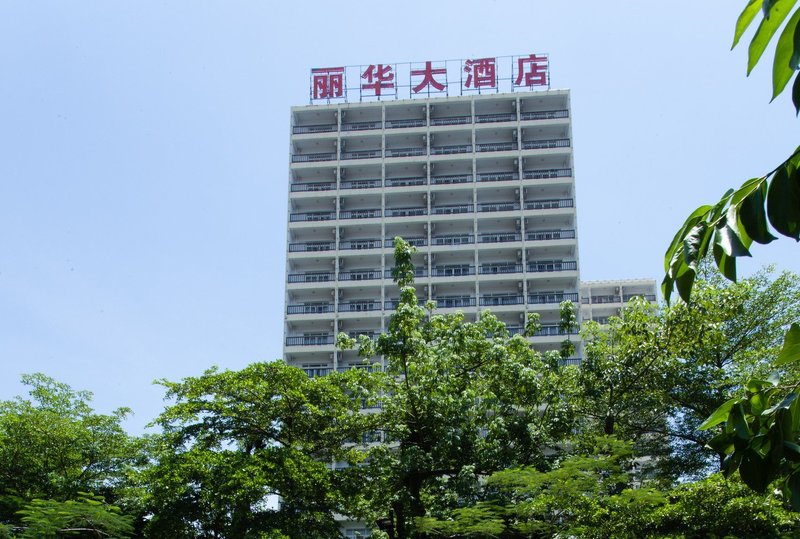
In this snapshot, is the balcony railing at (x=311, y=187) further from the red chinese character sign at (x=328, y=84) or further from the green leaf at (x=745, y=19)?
the green leaf at (x=745, y=19)

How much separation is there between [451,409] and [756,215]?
17.8 meters

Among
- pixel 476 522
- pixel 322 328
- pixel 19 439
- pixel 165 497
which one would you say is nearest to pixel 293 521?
pixel 165 497

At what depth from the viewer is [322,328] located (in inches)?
2453

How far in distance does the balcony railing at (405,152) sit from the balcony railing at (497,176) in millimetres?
4925

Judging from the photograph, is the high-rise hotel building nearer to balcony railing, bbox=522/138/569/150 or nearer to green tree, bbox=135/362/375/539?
balcony railing, bbox=522/138/569/150

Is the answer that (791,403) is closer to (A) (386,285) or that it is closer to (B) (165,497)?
(B) (165,497)

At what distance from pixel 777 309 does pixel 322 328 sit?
39584mm

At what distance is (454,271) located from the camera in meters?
62.6

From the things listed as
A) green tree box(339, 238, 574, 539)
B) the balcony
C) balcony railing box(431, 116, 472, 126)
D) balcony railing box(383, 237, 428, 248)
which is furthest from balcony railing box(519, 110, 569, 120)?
green tree box(339, 238, 574, 539)

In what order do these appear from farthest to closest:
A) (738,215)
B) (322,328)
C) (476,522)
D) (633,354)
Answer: (322,328) → (633,354) → (476,522) → (738,215)

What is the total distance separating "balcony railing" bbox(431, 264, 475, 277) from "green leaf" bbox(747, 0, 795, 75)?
59.8m

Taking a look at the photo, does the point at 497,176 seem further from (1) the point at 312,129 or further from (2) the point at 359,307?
(1) the point at 312,129

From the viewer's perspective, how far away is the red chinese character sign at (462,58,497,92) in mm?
64875

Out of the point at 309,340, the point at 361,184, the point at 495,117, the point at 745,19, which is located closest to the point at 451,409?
the point at 745,19
